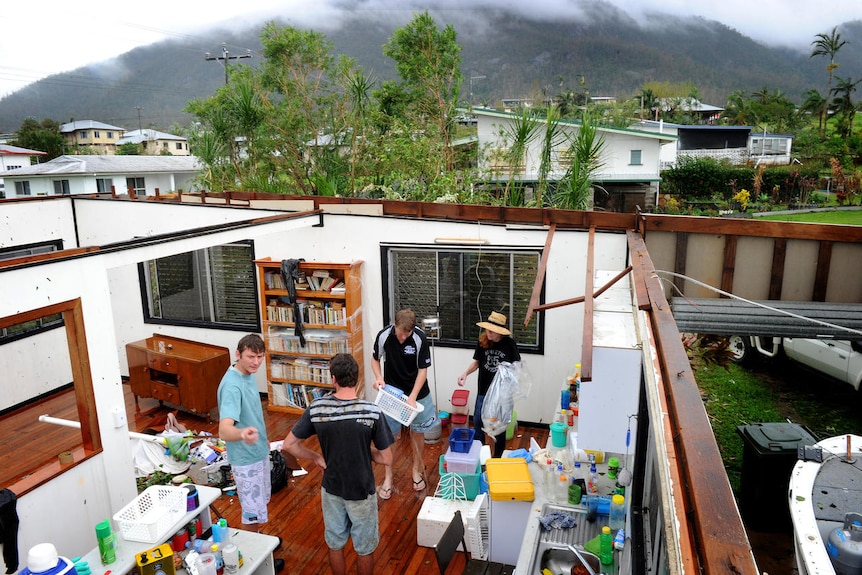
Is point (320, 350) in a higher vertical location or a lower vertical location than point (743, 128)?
lower

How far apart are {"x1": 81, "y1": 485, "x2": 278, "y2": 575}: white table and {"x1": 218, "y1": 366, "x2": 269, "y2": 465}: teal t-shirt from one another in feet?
1.02

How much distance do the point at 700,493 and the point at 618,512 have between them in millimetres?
2639

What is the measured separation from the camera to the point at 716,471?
1.34 metres

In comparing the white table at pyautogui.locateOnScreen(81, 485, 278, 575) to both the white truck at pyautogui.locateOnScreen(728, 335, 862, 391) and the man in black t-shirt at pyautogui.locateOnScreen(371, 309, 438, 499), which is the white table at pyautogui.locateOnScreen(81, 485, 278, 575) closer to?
the man in black t-shirt at pyautogui.locateOnScreen(371, 309, 438, 499)

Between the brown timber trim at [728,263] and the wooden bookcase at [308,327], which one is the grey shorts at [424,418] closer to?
the wooden bookcase at [308,327]

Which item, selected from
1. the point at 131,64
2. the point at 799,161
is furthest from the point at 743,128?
the point at 131,64

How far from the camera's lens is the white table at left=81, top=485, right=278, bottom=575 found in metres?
3.42

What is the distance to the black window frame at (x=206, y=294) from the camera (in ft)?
26.2

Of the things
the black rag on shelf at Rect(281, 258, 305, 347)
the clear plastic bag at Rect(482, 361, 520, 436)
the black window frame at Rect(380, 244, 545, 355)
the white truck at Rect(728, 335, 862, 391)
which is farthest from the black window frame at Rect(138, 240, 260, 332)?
the white truck at Rect(728, 335, 862, 391)

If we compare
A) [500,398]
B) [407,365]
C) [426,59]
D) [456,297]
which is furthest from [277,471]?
[426,59]

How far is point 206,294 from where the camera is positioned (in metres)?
8.22

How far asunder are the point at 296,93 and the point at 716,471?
17.5 metres

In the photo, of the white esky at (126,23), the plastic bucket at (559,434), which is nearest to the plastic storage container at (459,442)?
the plastic bucket at (559,434)

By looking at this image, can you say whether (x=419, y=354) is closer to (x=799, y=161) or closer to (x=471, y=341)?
(x=471, y=341)
